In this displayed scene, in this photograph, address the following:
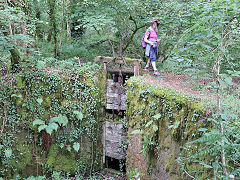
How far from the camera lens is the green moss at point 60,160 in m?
6.67

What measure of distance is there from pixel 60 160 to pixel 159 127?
376 cm

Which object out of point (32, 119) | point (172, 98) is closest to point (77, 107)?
point (32, 119)

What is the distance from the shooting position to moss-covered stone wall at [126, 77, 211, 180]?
4098mm

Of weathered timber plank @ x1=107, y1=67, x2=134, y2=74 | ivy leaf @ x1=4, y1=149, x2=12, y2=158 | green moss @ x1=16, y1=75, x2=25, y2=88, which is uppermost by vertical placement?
weathered timber plank @ x1=107, y1=67, x2=134, y2=74

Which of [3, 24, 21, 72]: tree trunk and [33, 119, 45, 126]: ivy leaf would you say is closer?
[33, 119, 45, 126]: ivy leaf

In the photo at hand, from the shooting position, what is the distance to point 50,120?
6.35 metres

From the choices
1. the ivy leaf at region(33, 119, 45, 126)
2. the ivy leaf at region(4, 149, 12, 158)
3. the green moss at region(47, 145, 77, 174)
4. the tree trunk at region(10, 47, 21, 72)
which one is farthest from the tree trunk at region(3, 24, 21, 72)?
the green moss at region(47, 145, 77, 174)

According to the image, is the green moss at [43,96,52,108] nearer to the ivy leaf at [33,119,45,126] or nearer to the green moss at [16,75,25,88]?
the ivy leaf at [33,119,45,126]

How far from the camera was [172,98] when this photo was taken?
15.2 feet

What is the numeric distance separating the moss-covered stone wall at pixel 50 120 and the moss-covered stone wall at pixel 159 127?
1505 mm

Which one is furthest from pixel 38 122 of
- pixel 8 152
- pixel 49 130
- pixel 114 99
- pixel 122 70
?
pixel 122 70

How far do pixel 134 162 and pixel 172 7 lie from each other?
5259mm

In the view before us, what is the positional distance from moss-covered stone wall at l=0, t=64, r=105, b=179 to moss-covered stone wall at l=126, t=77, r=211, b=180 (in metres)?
1.50

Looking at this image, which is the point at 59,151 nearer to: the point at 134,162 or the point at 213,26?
the point at 134,162
